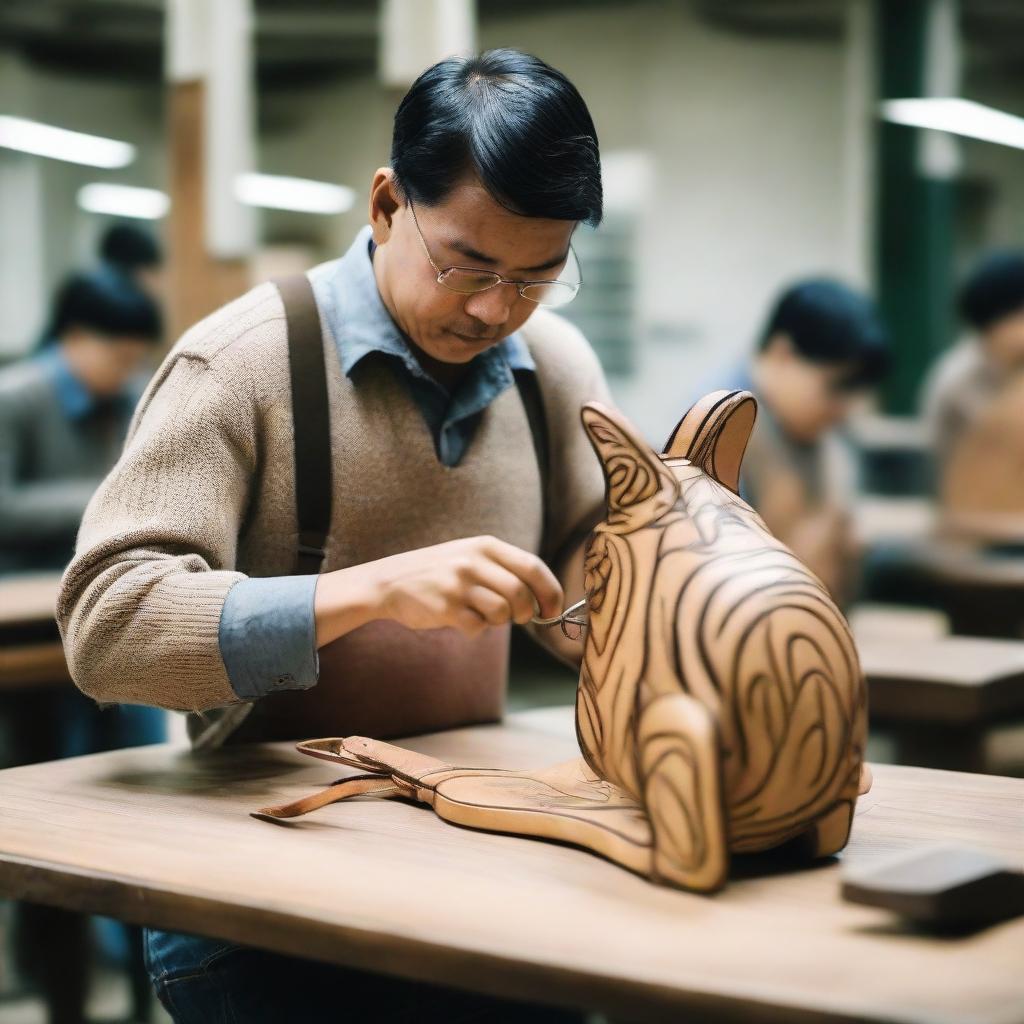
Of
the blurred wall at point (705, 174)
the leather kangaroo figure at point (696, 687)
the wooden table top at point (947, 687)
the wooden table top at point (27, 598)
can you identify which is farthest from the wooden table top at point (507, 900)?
the blurred wall at point (705, 174)

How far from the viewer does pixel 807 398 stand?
10.9 feet

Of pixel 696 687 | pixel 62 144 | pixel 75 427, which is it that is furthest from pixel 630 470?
pixel 62 144

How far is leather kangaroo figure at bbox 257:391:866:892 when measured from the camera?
1.09 meters

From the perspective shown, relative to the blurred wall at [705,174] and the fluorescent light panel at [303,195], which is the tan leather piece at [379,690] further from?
the fluorescent light panel at [303,195]

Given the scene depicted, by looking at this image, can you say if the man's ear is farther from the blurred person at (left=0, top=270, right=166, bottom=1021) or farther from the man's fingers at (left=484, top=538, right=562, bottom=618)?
the blurred person at (left=0, top=270, right=166, bottom=1021)

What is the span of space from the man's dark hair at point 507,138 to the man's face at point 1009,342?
294 cm

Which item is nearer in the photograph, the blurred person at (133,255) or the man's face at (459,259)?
the man's face at (459,259)

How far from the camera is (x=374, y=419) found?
1.66m

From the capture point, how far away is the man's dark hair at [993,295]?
13.6 ft

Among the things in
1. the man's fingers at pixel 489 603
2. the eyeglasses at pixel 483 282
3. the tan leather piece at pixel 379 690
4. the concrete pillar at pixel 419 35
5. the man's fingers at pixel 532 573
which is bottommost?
the tan leather piece at pixel 379 690

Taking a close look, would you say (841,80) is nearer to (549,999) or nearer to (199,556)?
(199,556)

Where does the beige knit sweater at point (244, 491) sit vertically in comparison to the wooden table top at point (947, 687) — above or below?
above

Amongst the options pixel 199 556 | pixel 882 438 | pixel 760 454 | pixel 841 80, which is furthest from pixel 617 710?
pixel 841 80

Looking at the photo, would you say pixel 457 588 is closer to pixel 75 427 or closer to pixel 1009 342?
pixel 75 427
